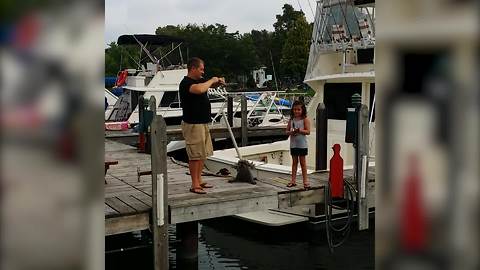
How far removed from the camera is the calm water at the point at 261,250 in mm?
9896

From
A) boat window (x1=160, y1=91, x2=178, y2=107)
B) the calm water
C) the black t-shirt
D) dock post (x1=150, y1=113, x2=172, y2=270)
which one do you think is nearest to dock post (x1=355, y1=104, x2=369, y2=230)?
the calm water

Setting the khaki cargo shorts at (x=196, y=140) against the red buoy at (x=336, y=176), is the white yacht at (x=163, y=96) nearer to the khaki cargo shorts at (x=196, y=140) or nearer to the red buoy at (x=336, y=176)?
the red buoy at (x=336, y=176)

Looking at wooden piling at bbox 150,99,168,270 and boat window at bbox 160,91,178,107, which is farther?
boat window at bbox 160,91,178,107

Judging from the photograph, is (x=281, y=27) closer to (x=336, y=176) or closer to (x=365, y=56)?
(x=365, y=56)

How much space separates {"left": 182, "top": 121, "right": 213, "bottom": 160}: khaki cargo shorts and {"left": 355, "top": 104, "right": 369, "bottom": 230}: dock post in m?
2.34

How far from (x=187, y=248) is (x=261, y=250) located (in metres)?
1.88

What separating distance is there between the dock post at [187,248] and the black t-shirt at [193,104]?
2.73 m

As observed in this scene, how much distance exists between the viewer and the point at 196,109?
22.0 ft

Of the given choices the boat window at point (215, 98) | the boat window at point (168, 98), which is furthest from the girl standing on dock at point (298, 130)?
the boat window at point (215, 98)

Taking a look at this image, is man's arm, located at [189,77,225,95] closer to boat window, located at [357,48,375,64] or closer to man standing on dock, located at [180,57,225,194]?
man standing on dock, located at [180,57,225,194]

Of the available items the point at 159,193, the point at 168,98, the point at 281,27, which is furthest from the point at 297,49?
the point at 159,193

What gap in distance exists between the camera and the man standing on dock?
6.52 m

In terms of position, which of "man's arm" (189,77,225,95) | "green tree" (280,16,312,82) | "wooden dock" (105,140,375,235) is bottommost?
"wooden dock" (105,140,375,235)
